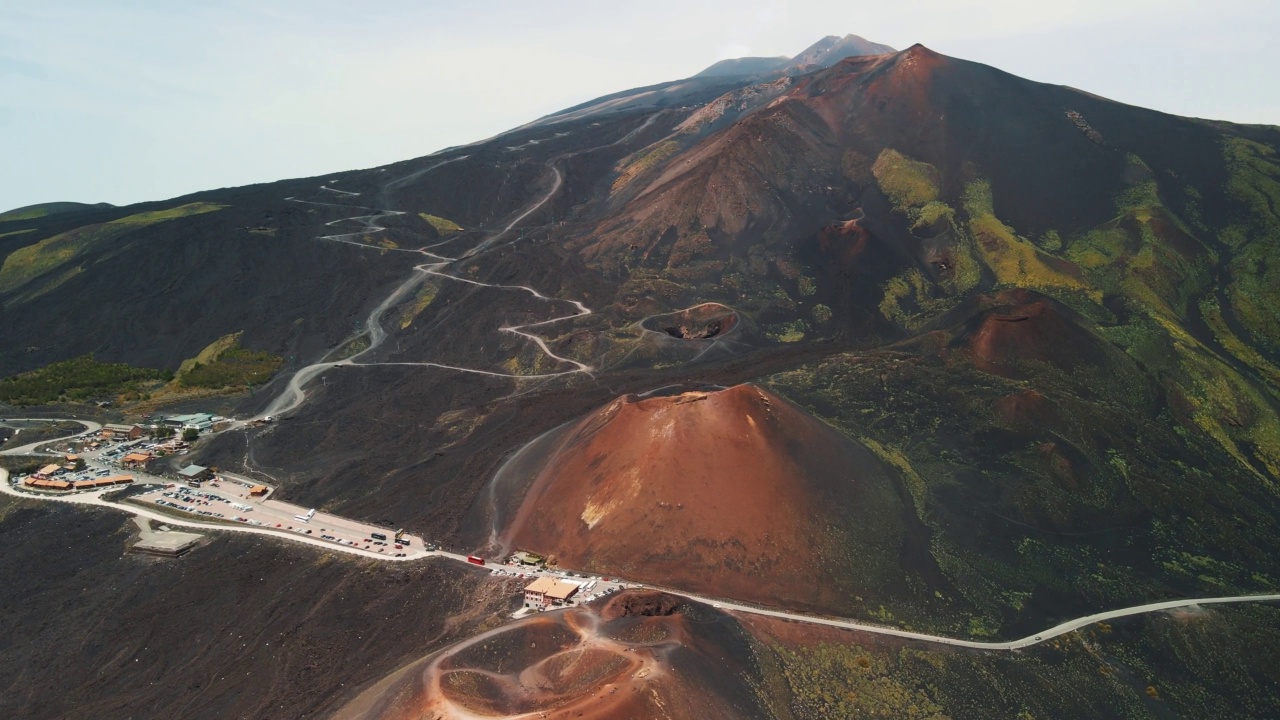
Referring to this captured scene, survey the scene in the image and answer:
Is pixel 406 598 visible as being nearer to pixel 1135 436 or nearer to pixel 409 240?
pixel 1135 436

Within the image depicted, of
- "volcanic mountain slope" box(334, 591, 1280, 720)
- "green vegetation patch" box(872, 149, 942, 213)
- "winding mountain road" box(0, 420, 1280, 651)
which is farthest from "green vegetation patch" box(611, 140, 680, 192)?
"volcanic mountain slope" box(334, 591, 1280, 720)

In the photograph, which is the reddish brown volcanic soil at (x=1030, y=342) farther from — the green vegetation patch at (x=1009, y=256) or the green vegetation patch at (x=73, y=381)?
the green vegetation patch at (x=73, y=381)

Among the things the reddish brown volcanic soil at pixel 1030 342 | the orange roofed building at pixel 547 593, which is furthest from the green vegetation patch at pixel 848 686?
the reddish brown volcanic soil at pixel 1030 342

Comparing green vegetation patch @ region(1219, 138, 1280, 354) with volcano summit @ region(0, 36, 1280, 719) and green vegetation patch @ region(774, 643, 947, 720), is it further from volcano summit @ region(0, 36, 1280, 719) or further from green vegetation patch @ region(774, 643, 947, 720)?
green vegetation patch @ region(774, 643, 947, 720)

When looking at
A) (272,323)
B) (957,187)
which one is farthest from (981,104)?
(272,323)

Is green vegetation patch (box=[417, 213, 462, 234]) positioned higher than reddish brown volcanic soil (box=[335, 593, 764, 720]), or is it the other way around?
green vegetation patch (box=[417, 213, 462, 234])
